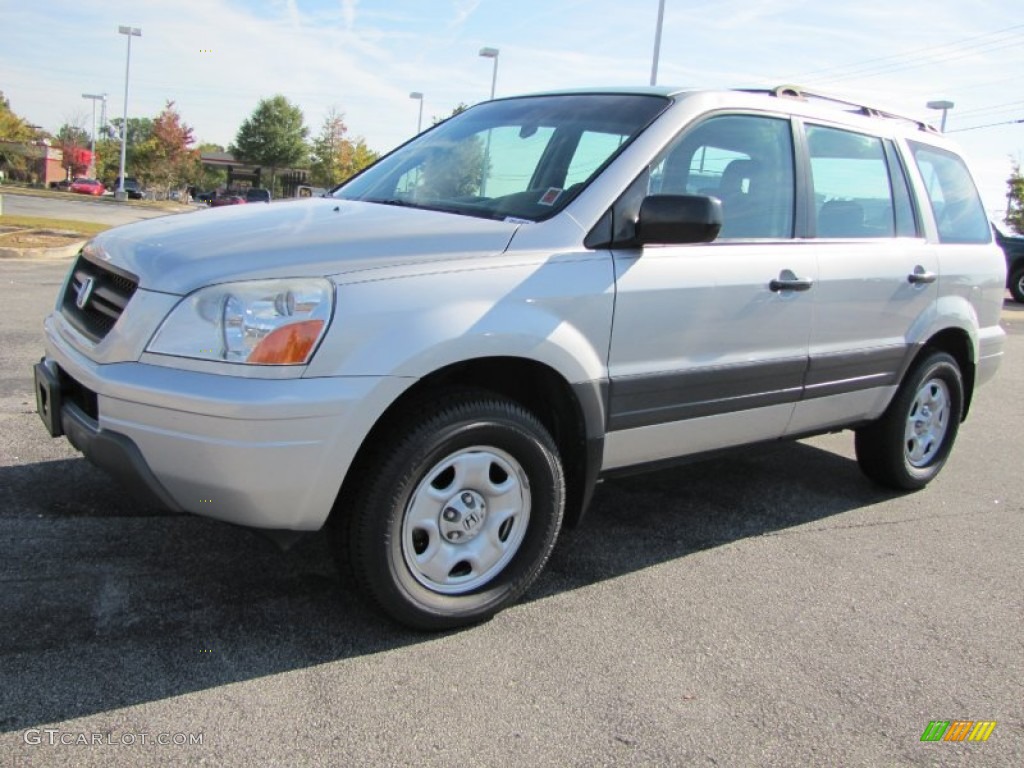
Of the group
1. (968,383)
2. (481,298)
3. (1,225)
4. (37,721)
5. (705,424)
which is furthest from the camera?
(1,225)

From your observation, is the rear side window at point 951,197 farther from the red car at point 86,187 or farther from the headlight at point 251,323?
the red car at point 86,187

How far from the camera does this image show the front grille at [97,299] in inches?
112

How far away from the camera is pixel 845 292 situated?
401cm

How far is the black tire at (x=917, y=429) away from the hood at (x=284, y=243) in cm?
270

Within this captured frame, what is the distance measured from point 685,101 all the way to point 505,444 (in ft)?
5.29

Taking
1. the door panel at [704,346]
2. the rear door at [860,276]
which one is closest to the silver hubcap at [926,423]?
the rear door at [860,276]

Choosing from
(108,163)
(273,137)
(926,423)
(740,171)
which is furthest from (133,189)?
(740,171)

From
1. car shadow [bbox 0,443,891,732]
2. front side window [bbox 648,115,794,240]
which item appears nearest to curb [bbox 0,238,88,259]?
car shadow [bbox 0,443,891,732]

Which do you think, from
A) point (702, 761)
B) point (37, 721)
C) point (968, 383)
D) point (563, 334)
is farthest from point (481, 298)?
point (968, 383)

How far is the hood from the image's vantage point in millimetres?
2635

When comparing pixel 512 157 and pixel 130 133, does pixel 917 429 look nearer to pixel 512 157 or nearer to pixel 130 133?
pixel 512 157

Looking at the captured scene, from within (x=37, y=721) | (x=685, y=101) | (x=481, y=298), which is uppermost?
(x=685, y=101)

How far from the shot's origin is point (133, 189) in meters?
61.3

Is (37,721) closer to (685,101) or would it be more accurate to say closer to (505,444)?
(505,444)
